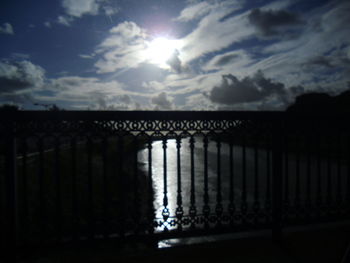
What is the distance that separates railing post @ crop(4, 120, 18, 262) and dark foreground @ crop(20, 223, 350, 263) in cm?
28

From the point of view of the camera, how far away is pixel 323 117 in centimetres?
347

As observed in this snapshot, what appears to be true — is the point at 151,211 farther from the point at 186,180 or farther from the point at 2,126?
the point at 186,180

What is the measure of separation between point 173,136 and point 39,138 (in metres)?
1.51

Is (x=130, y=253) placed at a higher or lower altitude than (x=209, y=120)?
lower

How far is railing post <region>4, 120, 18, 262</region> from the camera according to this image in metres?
2.67

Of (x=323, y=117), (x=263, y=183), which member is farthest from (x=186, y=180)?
(x=323, y=117)

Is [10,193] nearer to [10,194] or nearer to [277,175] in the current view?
[10,194]

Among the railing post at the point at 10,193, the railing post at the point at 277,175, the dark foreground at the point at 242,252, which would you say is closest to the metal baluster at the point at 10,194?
the railing post at the point at 10,193

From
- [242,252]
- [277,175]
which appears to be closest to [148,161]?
[242,252]

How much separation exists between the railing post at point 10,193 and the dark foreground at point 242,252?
0.91 feet

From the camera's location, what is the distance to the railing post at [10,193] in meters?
2.67

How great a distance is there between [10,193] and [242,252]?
2689 millimetres

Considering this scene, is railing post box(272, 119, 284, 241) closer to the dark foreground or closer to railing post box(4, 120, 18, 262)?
the dark foreground

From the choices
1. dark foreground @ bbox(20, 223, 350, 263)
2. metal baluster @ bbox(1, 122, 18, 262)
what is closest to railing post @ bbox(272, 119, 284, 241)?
dark foreground @ bbox(20, 223, 350, 263)
